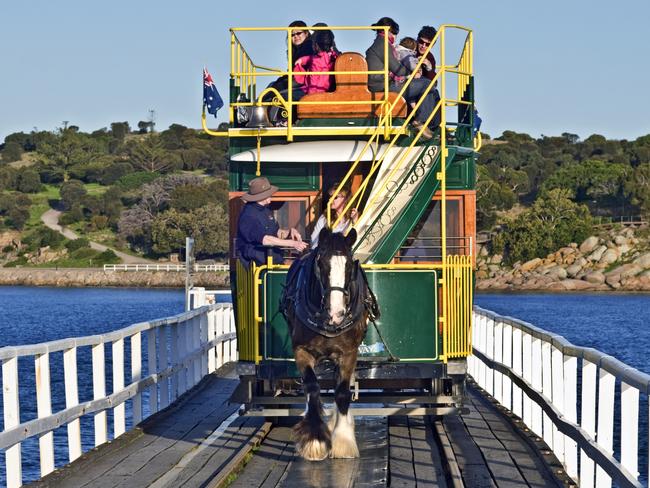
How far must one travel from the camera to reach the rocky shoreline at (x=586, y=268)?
134 m

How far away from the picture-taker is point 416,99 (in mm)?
17406

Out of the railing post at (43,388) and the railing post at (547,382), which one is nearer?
the railing post at (43,388)

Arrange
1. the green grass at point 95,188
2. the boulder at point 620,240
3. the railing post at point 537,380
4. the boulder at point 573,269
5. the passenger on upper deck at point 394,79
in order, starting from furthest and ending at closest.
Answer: the green grass at point 95,188 → the boulder at point 620,240 → the boulder at point 573,269 → the passenger on upper deck at point 394,79 → the railing post at point 537,380

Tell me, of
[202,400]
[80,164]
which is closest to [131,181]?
[80,164]

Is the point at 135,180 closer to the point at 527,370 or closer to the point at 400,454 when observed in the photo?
the point at 527,370

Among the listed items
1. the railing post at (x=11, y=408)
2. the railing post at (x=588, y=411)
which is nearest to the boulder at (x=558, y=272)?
the railing post at (x=588, y=411)

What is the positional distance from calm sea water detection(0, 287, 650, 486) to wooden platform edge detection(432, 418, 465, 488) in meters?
7.10

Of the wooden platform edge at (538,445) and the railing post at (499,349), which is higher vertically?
the railing post at (499,349)

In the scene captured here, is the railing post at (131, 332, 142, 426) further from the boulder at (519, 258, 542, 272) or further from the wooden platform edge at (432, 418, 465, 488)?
the boulder at (519, 258, 542, 272)

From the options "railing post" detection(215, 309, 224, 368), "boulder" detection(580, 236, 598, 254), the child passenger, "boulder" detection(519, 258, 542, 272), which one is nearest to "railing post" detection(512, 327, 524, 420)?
the child passenger

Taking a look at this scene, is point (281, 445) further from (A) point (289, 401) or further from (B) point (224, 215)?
(B) point (224, 215)

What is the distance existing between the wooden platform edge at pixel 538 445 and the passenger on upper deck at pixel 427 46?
14.5 feet

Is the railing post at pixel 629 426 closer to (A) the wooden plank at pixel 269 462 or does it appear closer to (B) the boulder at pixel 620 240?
(A) the wooden plank at pixel 269 462

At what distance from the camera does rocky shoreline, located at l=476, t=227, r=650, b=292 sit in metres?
134
